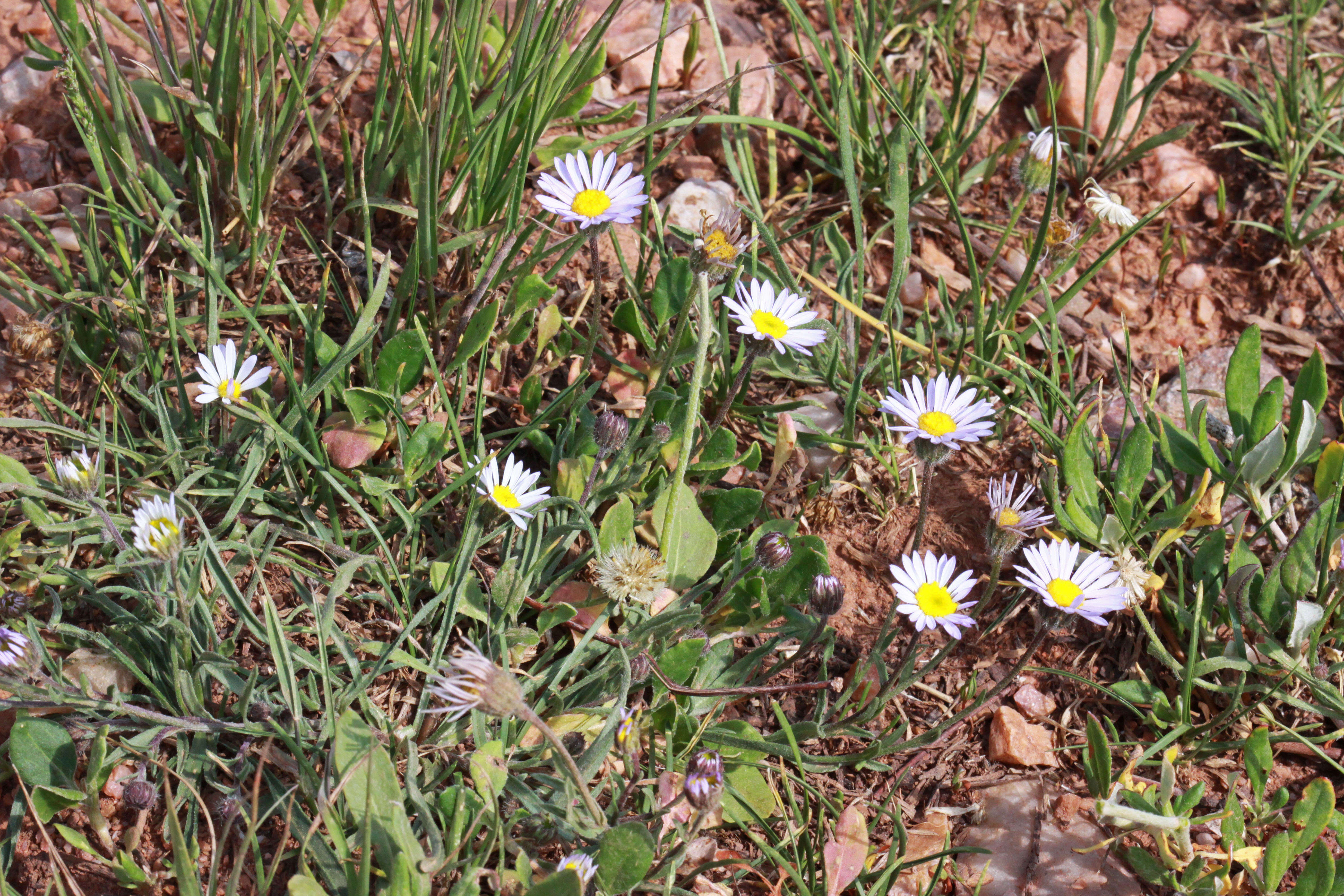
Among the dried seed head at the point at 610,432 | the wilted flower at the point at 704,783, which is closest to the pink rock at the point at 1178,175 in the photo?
the dried seed head at the point at 610,432

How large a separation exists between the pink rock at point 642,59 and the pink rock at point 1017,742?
212 cm

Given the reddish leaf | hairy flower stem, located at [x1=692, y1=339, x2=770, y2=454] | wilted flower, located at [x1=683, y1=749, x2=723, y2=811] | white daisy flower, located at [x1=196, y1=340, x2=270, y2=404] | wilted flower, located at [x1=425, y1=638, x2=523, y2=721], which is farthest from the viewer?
hairy flower stem, located at [x1=692, y1=339, x2=770, y2=454]

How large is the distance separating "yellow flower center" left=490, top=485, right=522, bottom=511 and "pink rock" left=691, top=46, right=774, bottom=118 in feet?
5.32

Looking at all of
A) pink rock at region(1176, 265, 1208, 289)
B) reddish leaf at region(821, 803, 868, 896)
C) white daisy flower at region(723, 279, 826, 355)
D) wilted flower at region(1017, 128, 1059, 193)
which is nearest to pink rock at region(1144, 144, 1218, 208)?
pink rock at region(1176, 265, 1208, 289)

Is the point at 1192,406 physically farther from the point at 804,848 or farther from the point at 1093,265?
the point at 804,848

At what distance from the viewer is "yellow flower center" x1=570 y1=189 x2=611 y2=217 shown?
221cm

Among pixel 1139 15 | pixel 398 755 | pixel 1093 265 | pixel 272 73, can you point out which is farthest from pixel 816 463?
pixel 1139 15

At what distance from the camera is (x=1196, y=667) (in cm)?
231

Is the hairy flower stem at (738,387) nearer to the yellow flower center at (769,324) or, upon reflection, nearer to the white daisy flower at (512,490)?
the yellow flower center at (769,324)

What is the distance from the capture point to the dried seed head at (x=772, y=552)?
2107 mm

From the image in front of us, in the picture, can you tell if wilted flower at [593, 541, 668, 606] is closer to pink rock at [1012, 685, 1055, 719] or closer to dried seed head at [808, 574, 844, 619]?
dried seed head at [808, 574, 844, 619]

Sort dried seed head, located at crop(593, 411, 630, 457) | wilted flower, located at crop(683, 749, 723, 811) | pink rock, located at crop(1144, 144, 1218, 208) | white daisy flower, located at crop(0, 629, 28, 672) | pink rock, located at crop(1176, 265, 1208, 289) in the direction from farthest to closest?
Answer: pink rock, located at crop(1144, 144, 1218, 208) → pink rock, located at crop(1176, 265, 1208, 289) → dried seed head, located at crop(593, 411, 630, 457) → white daisy flower, located at crop(0, 629, 28, 672) → wilted flower, located at crop(683, 749, 723, 811)

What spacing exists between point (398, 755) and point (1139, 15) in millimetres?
3472

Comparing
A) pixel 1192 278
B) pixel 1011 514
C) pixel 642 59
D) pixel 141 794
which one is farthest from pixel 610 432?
pixel 1192 278
